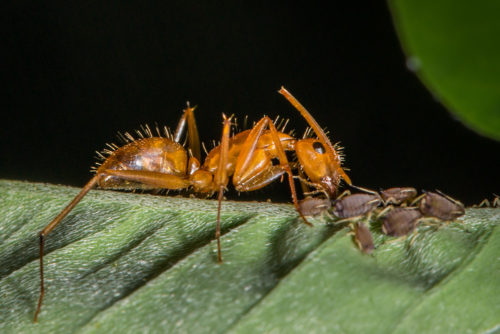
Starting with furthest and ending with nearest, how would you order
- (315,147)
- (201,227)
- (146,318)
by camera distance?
(315,147), (201,227), (146,318)

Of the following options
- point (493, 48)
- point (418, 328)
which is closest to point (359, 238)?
point (418, 328)

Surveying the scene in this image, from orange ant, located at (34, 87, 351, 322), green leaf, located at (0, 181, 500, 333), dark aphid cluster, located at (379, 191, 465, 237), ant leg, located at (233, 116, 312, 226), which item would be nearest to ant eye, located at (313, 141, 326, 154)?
orange ant, located at (34, 87, 351, 322)

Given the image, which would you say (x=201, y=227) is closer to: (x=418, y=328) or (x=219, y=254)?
(x=219, y=254)

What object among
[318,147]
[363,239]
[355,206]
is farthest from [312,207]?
[318,147]

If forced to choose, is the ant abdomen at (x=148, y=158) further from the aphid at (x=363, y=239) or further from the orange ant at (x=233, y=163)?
the aphid at (x=363, y=239)

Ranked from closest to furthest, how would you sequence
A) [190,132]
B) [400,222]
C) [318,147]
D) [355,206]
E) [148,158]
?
[400,222], [355,206], [318,147], [148,158], [190,132]

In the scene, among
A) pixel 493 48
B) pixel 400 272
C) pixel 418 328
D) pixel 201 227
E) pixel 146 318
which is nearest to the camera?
pixel 493 48

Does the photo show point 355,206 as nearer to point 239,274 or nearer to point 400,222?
point 400,222
